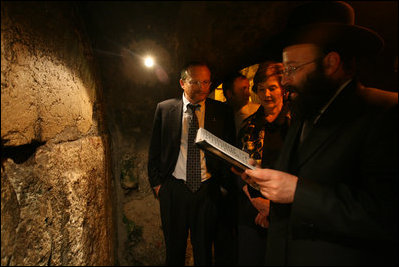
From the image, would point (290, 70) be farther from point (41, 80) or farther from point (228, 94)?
point (41, 80)

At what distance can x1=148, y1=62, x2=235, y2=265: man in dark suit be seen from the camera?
1762 millimetres

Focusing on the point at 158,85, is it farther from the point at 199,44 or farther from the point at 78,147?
the point at 78,147

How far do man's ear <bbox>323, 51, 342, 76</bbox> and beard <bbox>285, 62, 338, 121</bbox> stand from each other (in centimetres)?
2

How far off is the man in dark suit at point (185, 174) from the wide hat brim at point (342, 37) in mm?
846

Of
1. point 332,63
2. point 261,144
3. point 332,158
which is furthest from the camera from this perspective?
point 261,144

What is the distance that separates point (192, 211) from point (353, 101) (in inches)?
55.9

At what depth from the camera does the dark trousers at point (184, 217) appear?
1809 mm

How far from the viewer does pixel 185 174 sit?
178 cm

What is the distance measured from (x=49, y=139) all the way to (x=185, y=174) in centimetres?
101

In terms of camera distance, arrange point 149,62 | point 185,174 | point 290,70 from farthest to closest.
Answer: point 185,174
point 149,62
point 290,70

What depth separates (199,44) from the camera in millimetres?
1331

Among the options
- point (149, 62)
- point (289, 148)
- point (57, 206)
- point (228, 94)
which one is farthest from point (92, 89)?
point (289, 148)

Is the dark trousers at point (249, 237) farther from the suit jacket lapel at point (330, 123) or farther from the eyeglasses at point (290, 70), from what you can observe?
the eyeglasses at point (290, 70)

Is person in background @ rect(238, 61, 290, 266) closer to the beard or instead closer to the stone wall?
the beard
